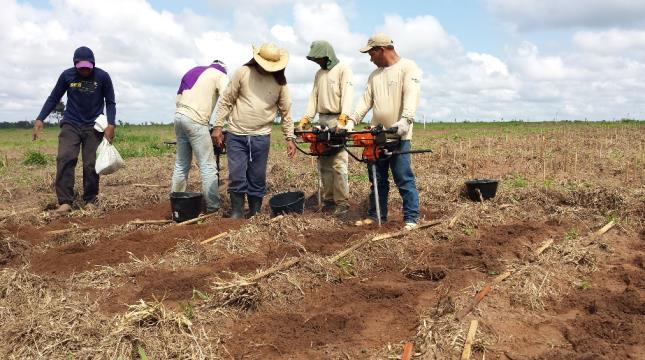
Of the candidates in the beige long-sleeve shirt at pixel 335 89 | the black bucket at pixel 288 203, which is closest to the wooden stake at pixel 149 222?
the black bucket at pixel 288 203

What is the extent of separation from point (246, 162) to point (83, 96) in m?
2.34

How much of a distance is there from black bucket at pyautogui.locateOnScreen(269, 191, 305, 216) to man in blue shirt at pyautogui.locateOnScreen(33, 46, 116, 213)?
2191 mm

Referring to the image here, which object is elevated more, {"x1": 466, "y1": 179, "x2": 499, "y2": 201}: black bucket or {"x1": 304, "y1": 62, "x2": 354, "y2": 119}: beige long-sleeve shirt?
{"x1": 304, "y1": 62, "x2": 354, "y2": 119}: beige long-sleeve shirt

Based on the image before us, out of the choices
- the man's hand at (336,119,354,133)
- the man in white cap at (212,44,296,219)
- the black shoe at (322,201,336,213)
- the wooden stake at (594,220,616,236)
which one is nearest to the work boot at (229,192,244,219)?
the man in white cap at (212,44,296,219)

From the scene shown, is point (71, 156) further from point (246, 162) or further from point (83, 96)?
point (246, 162)

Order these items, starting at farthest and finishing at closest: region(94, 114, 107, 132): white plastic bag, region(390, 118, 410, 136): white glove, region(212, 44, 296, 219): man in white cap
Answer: region(94, 114, 107, 132): white plastic bag → region(212, 44, 296, 219): man in white cap → region(390, 118, 410, 136): white glove

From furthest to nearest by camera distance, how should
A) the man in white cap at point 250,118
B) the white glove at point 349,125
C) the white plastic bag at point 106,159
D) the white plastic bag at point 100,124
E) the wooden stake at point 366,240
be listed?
the white plastic bag at point 100,124 → the white plastic bag at point 106,159 → the man in white cap at point 250,118 → the white glove at point 349,125 → the wooden stake at point 366,240

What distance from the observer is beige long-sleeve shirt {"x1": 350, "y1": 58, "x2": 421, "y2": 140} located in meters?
5.19

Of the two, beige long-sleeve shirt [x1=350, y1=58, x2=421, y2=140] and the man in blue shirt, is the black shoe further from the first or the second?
the man in blue shirt

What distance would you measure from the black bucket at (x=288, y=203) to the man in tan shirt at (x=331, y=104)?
39cm

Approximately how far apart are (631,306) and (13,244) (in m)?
4.94

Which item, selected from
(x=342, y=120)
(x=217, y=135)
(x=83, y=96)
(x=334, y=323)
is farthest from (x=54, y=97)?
(x=334, y=323)

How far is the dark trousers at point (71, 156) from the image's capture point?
6.69 meters

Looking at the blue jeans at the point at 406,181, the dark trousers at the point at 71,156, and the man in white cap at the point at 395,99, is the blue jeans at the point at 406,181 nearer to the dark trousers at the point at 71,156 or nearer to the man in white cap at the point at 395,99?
the man in white cap at the point at 395,99
